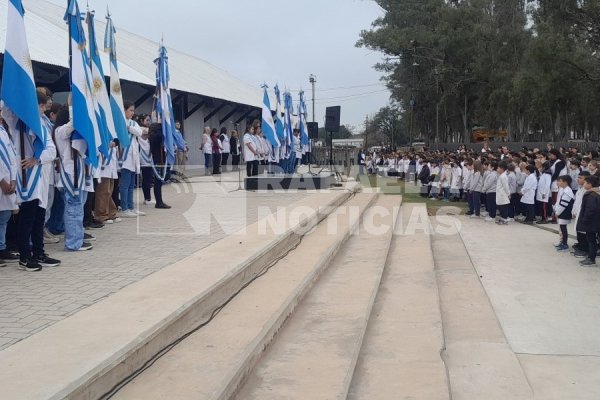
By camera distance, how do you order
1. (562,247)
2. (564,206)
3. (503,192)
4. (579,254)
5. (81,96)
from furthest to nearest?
(503,192), (562,247), (564,206), (579,254), (81,96)

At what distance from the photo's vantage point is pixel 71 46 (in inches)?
252

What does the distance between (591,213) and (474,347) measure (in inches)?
159

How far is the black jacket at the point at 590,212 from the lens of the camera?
26.5 feet

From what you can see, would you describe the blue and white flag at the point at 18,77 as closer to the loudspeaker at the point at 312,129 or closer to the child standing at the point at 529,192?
the child standing at the point at 529,192

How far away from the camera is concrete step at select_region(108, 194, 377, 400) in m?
3.30

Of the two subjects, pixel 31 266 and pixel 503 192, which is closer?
pixel 31 266

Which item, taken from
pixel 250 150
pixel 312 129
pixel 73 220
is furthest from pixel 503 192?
pixel 312 129

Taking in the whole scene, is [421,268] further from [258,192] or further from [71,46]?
[258,192]

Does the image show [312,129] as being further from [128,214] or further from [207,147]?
[128,214]

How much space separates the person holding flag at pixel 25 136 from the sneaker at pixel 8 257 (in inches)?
14.3

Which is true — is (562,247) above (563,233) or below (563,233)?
below

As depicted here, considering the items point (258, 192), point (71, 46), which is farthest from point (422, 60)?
point (71, 46)

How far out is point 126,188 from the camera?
9484 millimetres

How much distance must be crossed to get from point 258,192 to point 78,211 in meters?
7.69
